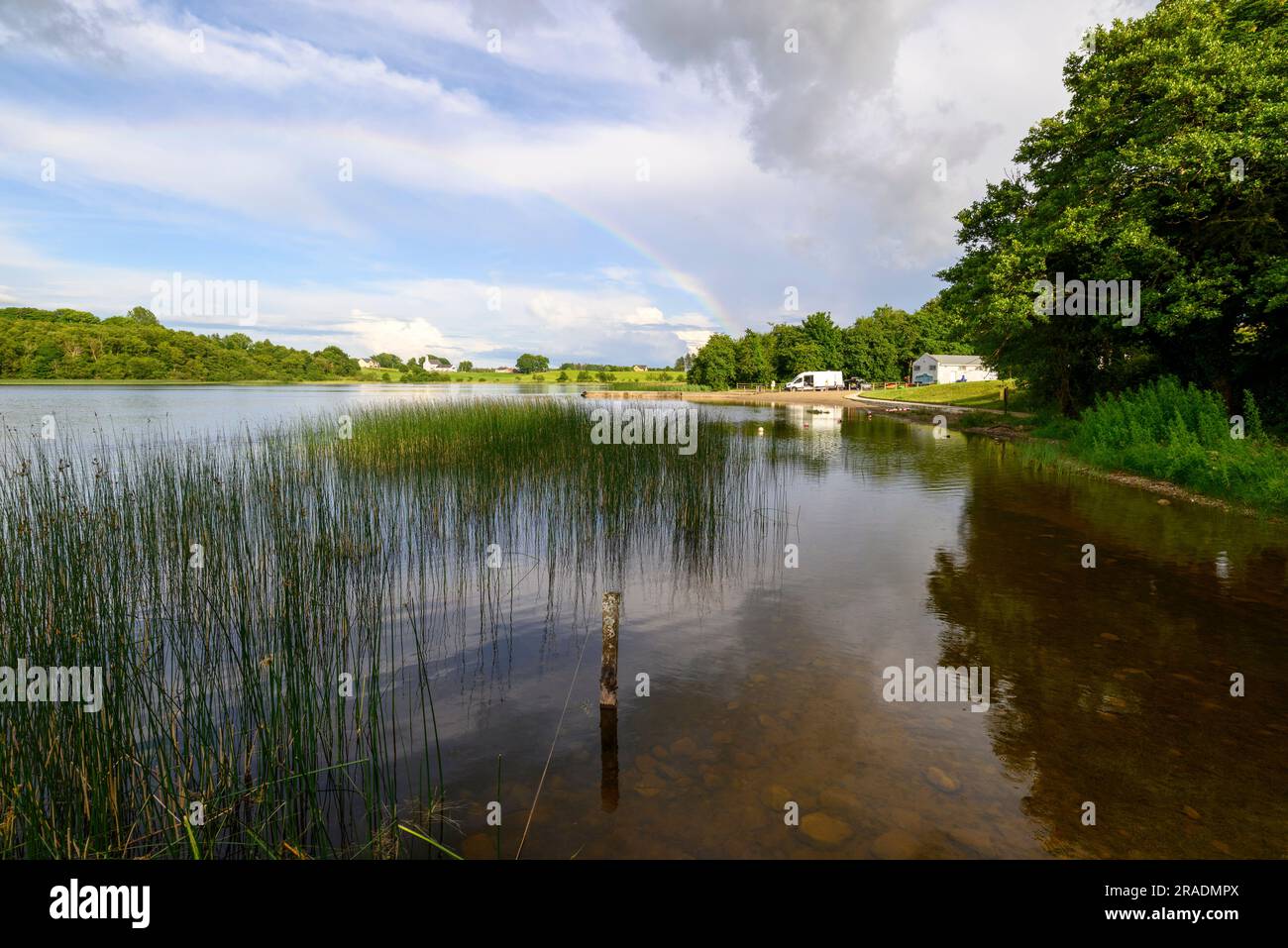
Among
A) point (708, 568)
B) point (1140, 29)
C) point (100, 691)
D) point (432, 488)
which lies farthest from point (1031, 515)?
point (1140, 29)

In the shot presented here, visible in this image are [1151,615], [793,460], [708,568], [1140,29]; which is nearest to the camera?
[1151,615]

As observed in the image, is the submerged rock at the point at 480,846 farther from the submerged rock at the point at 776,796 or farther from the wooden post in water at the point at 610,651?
the submerged rock at the point at 776,796

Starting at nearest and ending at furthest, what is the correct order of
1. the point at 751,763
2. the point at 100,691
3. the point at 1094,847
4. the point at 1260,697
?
1. the point at 1094,847
2. the point at 100,691
3. the point at 751,763
4. the point at 1260,697

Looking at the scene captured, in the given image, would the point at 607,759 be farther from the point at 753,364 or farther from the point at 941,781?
the point at 753,364

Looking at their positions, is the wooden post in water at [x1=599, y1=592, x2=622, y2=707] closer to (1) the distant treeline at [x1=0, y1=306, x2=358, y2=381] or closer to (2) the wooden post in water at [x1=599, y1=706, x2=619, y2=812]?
(2) the wooden post in water at [x1=599, y1=706, x2=619, y2=812]

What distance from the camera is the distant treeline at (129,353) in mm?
63494

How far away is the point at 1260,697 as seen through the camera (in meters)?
5.15

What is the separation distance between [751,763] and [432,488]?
9.18m

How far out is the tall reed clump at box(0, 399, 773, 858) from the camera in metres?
3.45

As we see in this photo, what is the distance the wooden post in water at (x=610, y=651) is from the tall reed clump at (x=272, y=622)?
4.42 ft

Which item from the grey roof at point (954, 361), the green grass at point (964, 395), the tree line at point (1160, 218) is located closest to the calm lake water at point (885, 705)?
the tree line at point (1160, 218)

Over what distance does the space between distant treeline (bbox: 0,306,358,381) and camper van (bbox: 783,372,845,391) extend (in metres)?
76.4

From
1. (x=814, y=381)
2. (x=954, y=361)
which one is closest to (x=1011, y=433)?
(x=814, y=381)

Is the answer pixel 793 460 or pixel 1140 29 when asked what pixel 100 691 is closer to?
pixel 793 460
